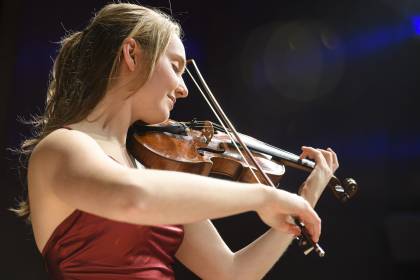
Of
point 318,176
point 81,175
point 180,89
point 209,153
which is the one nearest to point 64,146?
point 81,175

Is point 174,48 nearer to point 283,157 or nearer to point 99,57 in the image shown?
point 99,57

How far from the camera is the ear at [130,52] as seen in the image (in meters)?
1.05

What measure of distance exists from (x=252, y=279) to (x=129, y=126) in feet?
1.37

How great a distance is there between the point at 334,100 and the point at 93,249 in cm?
162

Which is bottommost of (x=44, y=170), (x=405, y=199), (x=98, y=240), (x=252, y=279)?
(x=405, y=199)

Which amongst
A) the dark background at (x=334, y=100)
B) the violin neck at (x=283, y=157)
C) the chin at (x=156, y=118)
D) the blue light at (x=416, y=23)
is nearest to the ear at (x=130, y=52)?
the chin at (x=156, y=118)

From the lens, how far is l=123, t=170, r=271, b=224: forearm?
32.1 inches

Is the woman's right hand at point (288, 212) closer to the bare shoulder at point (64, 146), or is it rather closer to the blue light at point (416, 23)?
the bare shoulder at point (64, 146)

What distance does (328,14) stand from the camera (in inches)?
95.5

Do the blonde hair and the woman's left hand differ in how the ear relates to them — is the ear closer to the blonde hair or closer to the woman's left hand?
the blonde hair

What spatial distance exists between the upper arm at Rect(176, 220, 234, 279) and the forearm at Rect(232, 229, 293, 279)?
0.8 inches

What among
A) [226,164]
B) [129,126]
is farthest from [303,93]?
[129,126]

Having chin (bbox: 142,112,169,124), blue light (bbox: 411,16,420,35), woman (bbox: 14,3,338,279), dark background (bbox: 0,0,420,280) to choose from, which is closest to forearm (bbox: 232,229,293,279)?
woman (bbox: 14,3,338,279)

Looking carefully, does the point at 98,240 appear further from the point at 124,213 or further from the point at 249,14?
the point at 249,14
